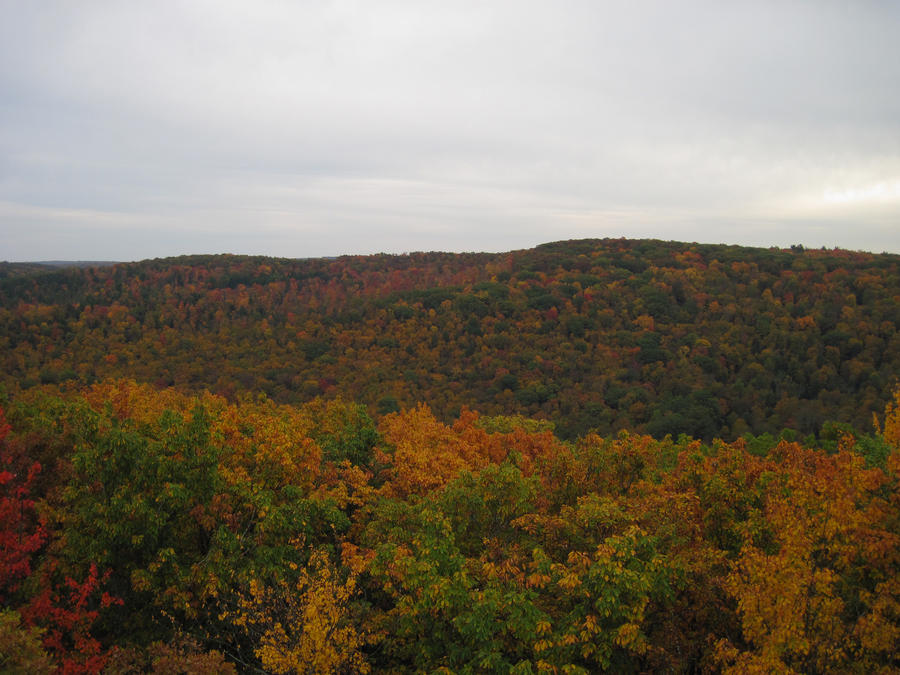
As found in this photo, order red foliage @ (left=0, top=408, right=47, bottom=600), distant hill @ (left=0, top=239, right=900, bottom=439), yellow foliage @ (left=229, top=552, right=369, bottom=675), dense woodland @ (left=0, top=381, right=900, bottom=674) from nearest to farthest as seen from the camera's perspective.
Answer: dense woodland @ (left=0, top=381, right=900, bottom=674) < yellow foliage @ (left=229, top=552, right=369, bottom=675) < red foliage @ (left=0, top=408, right=47, bottom=600) < distant hill @ (left=0, top=239, right=900, bottom=439)

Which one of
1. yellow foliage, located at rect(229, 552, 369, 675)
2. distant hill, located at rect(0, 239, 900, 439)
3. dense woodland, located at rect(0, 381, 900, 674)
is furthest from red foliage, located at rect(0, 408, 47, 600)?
distant hill, located at rect(0, 239, 900, 439)

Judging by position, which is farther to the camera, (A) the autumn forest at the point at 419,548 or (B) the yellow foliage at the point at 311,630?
(B) the yellow foliage at the point at 311,630

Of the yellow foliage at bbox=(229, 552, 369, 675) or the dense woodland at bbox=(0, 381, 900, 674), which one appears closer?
the dense woodland at bbox=(0, 381, 900, 674)

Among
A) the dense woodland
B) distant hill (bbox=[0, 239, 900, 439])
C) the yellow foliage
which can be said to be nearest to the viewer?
the dense woodland

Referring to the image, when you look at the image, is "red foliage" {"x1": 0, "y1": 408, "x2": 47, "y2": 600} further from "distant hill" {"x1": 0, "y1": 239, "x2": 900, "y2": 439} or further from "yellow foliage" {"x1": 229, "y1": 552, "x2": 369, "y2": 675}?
"distant hill" {"x1": 0, "y1": 239, "x2": 900, "y2": 439}

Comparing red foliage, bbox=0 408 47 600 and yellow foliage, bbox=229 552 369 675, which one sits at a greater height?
red foliage, bbox=0 408 47 600

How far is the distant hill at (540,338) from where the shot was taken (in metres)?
72.5

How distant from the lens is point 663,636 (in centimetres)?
1162

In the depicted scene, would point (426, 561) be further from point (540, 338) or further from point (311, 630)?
point (540, 338)

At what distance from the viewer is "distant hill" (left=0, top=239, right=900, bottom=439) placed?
7250 centimetres

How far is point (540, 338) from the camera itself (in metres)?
92.4

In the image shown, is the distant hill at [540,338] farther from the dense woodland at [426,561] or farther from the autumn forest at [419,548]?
the dense woodland at [426,561]

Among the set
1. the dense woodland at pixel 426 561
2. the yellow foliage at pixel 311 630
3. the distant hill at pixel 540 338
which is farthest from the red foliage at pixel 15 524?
the distant hill at pixel 540 338

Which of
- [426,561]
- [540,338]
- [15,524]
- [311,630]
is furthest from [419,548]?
[540,338]
